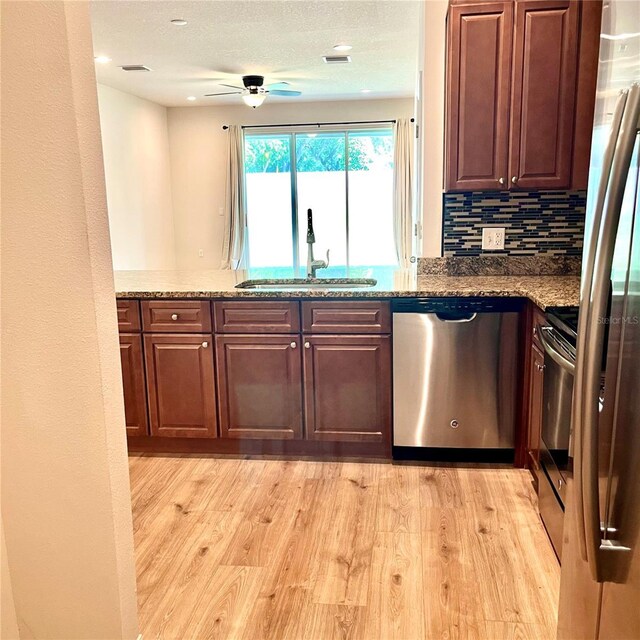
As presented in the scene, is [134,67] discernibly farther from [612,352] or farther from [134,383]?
[612,352]

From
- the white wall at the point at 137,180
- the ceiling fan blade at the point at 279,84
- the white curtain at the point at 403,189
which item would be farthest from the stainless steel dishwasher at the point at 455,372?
the white curtain at the point at 403,189

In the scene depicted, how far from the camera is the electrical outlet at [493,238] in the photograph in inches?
129

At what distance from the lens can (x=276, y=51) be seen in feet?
16.5

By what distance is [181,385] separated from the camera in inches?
121

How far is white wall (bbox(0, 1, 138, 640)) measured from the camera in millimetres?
1281

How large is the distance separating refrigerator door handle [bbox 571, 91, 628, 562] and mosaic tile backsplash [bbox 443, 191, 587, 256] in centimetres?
223

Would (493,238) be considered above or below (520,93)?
below

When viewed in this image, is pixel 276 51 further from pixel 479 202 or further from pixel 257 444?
pixel 257 444

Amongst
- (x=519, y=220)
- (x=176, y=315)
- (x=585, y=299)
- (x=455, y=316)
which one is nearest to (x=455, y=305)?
(x=455, y=316)

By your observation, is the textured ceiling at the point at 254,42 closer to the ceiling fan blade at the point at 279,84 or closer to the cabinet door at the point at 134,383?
the ceiling fan blade at the point at 279,84

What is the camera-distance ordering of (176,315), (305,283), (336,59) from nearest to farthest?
(176,315) → (305,283) → (336,59)

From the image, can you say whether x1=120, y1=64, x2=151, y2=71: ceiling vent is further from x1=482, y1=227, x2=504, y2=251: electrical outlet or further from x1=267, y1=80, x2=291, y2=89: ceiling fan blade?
x1=482, y1=227, x2=504, y2=251: electrical outlet

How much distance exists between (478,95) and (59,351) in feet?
7.74

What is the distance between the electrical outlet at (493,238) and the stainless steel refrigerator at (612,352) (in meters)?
2.16
